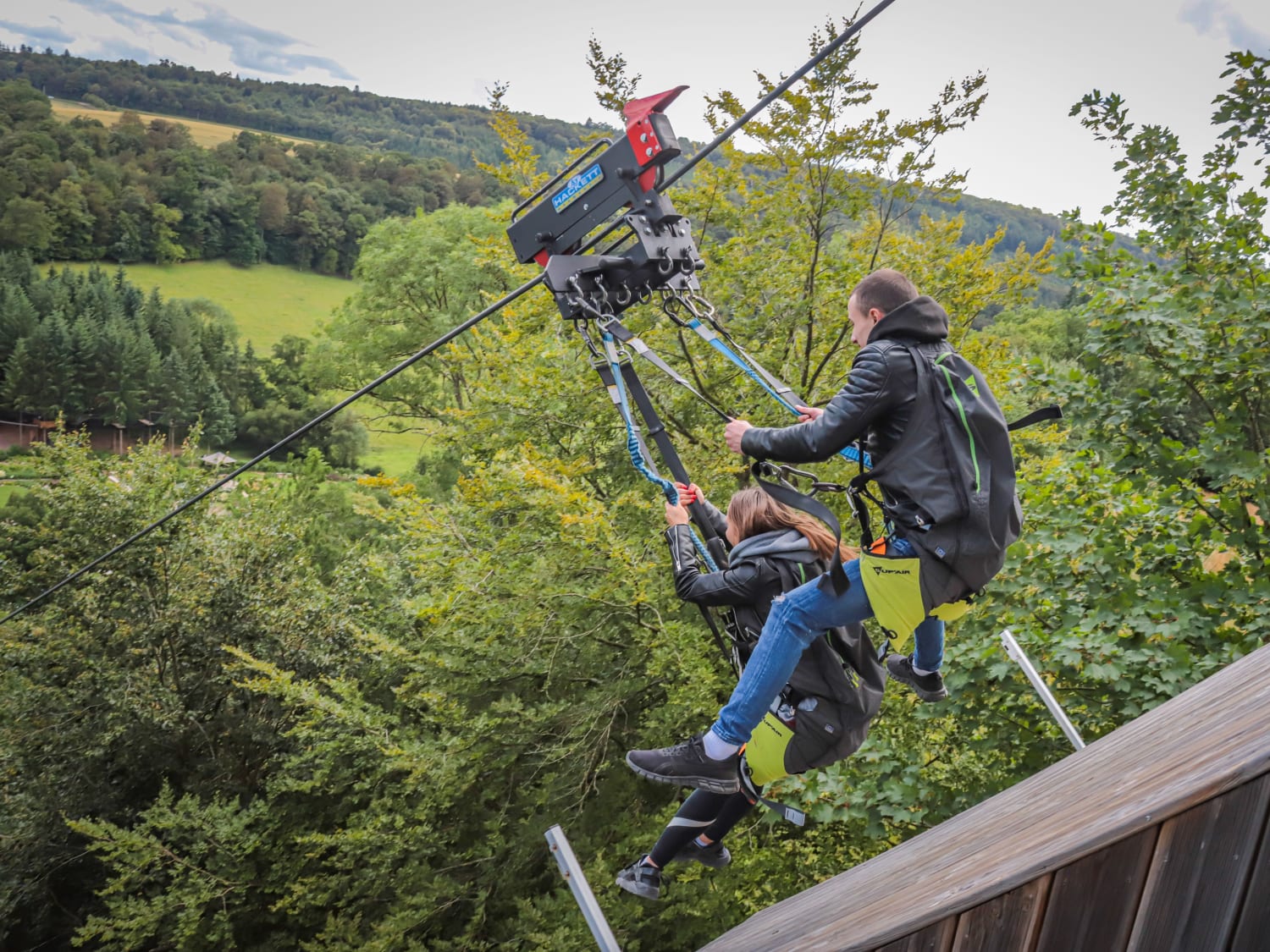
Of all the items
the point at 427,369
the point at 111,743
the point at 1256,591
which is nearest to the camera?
the point at 1256,591

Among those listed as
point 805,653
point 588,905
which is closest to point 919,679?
point 805,653

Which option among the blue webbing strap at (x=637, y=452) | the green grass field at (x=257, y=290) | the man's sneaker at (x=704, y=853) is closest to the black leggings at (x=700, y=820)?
the man's sneaker at (x=704, y=853)

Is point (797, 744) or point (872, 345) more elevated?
point (872, 345)

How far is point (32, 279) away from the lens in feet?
184

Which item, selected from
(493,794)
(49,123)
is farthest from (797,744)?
(49,123)

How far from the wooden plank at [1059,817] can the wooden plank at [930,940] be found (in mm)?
18

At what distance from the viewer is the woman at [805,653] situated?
9.97ft

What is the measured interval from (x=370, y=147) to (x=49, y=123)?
83.5ft

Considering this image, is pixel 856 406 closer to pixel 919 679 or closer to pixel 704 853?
pixel 919 679

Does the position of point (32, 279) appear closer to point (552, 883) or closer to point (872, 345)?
point (552, 883)

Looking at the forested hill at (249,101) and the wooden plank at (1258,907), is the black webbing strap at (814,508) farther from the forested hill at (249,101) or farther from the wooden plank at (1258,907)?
the forested hill at (249,101)

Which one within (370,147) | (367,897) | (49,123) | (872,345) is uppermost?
(49,123)

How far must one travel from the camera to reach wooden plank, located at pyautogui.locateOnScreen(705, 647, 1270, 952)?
4.89ft

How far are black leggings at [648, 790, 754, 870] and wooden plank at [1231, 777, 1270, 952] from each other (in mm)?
2094
